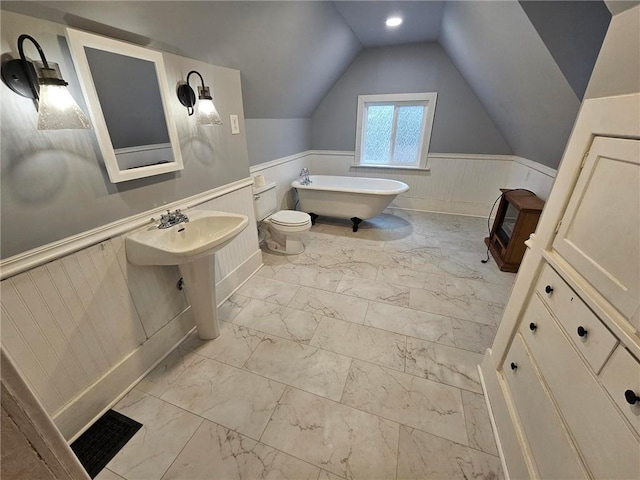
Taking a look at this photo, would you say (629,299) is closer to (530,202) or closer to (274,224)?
(530,202)

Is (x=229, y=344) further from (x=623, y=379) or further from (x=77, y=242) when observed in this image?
(x=623, y=379)

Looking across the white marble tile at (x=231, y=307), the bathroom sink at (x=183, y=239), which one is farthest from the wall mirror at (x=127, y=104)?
the white marble tile at (x=231, y=307)

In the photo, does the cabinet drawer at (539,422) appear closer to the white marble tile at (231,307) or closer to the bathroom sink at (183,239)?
the bathroom sink at (183,239)

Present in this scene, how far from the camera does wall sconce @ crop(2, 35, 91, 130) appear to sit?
944 mm

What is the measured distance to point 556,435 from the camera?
90 centimetres

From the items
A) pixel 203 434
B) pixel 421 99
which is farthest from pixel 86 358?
pixel 421 99

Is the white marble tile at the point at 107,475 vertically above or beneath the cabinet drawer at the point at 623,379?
beneath

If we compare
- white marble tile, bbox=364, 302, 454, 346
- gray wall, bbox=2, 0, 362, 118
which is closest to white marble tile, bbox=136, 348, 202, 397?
white marble tile, bbox=364, 302, 454, 346

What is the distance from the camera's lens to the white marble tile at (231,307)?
2.06 meters

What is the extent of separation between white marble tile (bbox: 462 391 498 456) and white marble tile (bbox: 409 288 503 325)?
0.69m

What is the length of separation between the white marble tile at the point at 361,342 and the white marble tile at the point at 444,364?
0.26 ft

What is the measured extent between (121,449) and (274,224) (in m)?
2.03

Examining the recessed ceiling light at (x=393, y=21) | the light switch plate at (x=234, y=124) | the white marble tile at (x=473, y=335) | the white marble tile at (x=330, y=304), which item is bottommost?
the white marble tile at (x=330, y=304)

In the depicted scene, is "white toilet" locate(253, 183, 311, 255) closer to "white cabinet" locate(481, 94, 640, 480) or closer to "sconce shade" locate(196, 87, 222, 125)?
"sconce shade" locate(196, 87, 222, 125)
